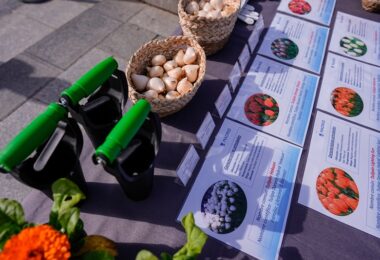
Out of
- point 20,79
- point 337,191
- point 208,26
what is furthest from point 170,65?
point 20,79

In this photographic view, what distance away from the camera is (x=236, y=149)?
66cm

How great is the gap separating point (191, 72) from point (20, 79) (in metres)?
1.05

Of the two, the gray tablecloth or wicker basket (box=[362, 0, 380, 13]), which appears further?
wicker basket (box=[362, 0, 380, 13])

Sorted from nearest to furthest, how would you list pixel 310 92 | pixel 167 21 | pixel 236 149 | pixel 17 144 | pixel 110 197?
pixel 17 144, pixel 110 197, pixel 236 149, pixel 310 92, pixel 167 21

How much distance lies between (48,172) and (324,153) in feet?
1.96

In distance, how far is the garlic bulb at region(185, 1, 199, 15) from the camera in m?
0.79

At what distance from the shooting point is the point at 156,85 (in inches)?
25.4

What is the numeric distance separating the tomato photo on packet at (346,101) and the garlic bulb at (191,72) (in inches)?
15.9

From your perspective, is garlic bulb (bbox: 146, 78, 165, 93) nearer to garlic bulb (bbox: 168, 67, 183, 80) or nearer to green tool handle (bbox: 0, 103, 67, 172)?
garlic bulb (bbox: 168, 67, 183, 80)

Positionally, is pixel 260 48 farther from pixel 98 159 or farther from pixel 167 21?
pixel 167 21

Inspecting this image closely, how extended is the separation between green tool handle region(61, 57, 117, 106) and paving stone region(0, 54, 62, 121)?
0.96 meters

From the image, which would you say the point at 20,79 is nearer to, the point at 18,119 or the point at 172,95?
the point at 18,119

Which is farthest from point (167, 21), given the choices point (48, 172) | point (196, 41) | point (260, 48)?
point (48, 172)

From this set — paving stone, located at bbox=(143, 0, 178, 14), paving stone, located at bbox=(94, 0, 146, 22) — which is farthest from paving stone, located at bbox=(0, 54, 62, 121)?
paving stone, located at bbox=(143, 0, 178, 14)
